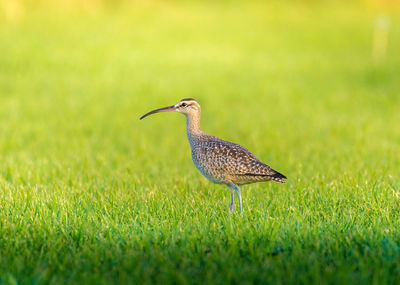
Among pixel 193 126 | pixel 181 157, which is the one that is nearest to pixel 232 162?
pixel 193 126

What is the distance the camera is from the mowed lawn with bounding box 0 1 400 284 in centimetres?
479

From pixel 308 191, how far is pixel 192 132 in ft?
5.76

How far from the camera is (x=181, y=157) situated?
34.4 ft

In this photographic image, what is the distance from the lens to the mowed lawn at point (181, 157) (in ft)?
15.7

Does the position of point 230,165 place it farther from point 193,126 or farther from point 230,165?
point 193,126

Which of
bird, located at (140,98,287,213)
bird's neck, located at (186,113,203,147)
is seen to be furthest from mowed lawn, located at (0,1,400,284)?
bird's neck, located at (186,113,203,147)

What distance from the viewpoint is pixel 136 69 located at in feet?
68.9

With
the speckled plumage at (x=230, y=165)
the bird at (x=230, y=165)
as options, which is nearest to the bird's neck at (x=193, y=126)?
the bird at (x=230, y=165)

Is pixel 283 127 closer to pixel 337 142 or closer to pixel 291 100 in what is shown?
pixel 337 142

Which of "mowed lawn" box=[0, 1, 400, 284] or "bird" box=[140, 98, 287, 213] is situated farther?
"bird" box=[140, 98, 287, 213]

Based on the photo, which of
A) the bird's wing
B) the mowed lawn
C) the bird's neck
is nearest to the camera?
the mowed lawn

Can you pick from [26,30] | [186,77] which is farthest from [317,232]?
[26,30]

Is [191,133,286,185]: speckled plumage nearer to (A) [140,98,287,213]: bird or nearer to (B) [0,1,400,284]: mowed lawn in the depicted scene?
(A) [140,98,287,213]: bird

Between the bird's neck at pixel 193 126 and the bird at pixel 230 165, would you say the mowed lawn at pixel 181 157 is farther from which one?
the bird's neck at pixel 193 126
